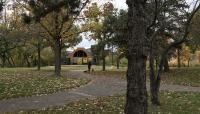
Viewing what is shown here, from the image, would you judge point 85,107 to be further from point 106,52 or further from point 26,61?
point 26,61

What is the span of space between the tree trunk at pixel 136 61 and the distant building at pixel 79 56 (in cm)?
7492

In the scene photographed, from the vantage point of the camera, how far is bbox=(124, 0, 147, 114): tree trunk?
430 inches

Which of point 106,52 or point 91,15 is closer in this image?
point 91,15

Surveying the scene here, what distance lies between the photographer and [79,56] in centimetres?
9756

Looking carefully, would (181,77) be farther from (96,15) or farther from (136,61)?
(136,61)

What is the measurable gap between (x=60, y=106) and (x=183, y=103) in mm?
4703

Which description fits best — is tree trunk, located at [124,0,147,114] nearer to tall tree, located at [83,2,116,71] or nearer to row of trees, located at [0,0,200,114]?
row of trees, located at [0,0,200,114]

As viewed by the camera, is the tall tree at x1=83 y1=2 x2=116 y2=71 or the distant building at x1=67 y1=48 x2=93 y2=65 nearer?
the tall tree at x1=83 y1=2 x2=116 y2=71

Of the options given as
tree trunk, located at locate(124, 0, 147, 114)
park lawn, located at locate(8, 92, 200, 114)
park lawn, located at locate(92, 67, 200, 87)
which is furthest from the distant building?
tree trunk, located at locate(124, 0, 147, 114)

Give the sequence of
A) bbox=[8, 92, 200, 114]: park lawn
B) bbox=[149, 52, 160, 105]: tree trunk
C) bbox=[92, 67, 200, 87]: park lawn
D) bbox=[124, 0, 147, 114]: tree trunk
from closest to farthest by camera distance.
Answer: bbox=[124, 0, 147, 114]: tree trunk
bbox=[8, 92, 200, 114]: park lawn
bbox=[149, 52, 160, 105]: tree trunk
bbox=[92, 67, 200, 87]: park lawn

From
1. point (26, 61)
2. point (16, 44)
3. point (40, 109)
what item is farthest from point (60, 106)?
point (26, 61)

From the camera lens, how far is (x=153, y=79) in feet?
53.3

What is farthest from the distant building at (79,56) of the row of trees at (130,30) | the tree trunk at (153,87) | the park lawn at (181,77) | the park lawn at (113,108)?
the tree trunk at (153,87)

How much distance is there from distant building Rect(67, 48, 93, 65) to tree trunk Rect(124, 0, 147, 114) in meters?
74.9
